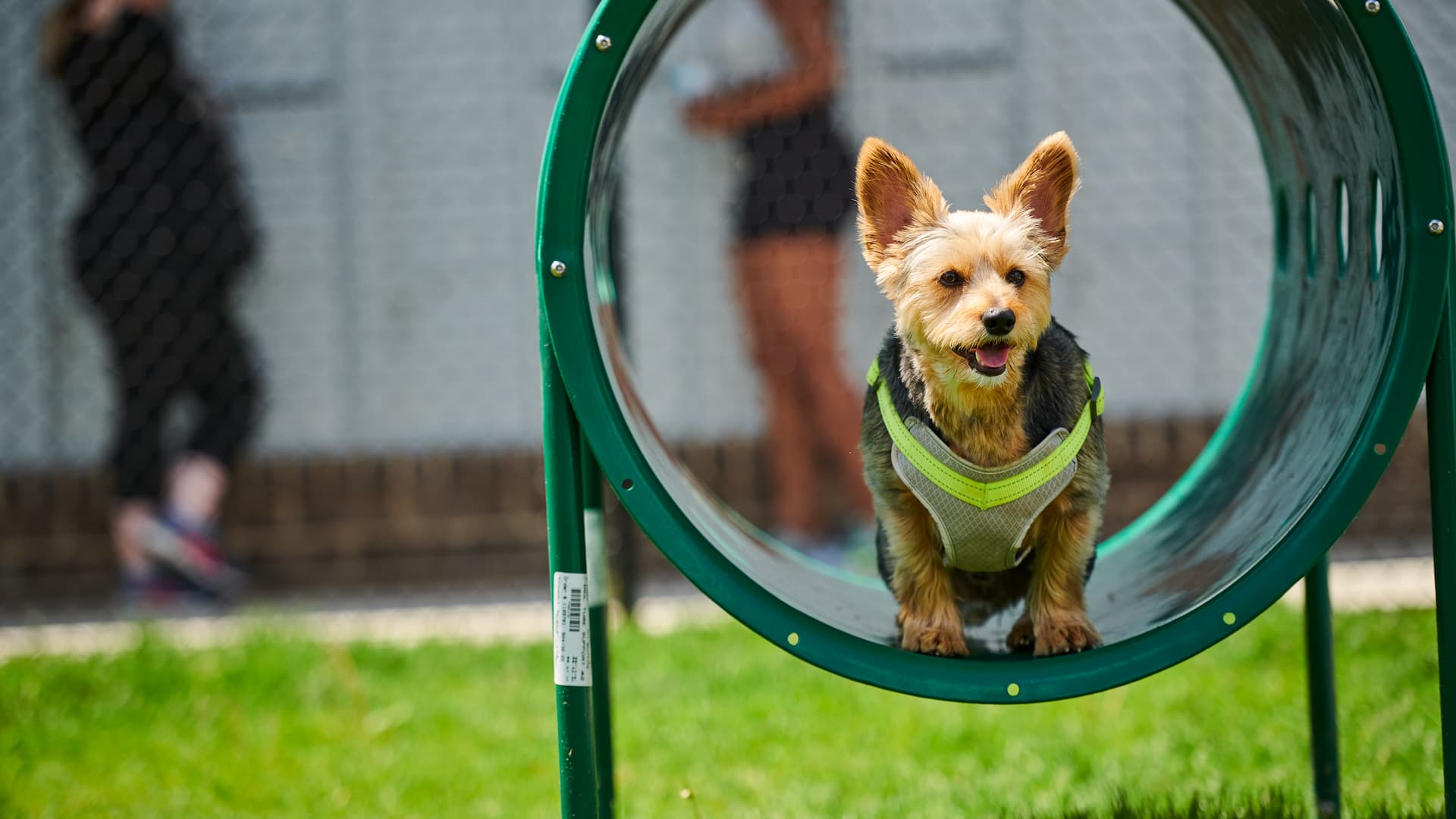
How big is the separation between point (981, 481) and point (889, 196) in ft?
1.42

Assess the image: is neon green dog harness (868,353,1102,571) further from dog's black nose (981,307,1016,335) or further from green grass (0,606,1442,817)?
green grass (0,606,1442,817)

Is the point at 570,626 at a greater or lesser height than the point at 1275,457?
lesser

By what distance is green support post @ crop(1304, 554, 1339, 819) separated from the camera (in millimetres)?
2346

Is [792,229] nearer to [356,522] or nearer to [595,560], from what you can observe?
[356,522]

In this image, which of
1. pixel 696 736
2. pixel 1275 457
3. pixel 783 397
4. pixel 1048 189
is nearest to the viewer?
pixel 1048 189

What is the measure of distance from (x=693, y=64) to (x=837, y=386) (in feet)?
5.44

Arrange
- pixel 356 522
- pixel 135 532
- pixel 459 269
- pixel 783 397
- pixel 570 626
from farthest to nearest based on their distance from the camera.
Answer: pixel 459 269, pixel 356 522, pixel 783 397, pixel 135 532, pixel 570 626

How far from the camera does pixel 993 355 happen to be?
1.69 metres

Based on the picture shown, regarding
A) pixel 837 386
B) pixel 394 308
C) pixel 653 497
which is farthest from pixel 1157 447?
pixel 653 497

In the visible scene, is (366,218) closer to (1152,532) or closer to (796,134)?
(796,134)

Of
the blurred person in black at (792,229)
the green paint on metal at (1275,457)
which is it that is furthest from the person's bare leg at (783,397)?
the green paint on metal at (1275,457)

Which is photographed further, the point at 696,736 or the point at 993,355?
the point at 696,736

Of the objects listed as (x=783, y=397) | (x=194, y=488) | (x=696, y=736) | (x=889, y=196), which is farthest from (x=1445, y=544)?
(x=194, y=488)

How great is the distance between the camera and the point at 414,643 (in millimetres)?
4391
